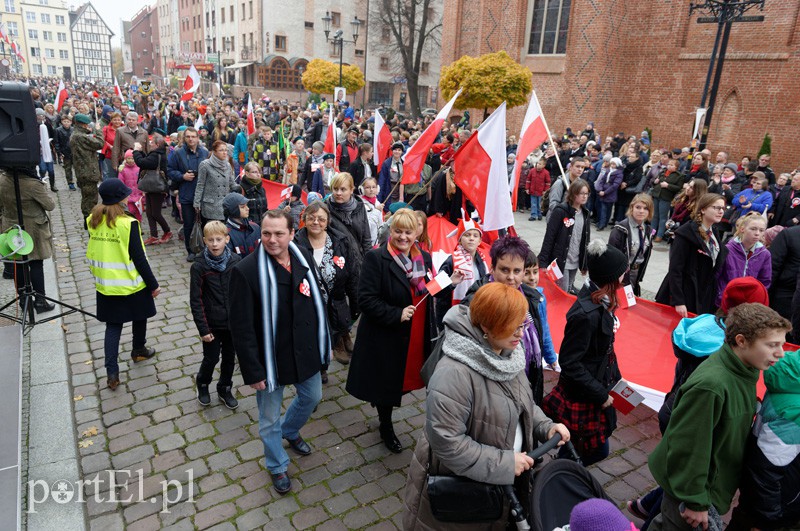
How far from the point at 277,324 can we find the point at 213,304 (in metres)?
1.36

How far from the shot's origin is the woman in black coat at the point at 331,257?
16.4 ft

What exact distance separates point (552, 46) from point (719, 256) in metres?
21.7

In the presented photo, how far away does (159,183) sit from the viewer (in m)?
9.38

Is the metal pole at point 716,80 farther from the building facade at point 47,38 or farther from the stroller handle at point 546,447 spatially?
the building facade at point 47,38

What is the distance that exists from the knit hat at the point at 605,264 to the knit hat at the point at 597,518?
162 cm

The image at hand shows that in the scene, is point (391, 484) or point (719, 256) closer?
point (391, 484)

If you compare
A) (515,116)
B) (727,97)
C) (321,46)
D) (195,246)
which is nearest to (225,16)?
(321,46)

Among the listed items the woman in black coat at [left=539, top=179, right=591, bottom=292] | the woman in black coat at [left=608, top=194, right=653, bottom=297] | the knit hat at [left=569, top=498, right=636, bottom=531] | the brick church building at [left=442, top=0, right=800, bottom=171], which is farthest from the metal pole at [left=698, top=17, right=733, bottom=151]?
the knit hat at [left=569, top=498, right=636, bottom=531]

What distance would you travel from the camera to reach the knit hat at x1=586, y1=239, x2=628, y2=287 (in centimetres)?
324

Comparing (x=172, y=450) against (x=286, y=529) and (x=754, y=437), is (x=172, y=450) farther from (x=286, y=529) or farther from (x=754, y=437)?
(x=754, y=437)

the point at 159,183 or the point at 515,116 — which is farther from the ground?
the point at 515,116

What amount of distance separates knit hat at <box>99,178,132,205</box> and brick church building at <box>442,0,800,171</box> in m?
20.2

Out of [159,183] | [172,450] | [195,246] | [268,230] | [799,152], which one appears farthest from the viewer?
[799,152]

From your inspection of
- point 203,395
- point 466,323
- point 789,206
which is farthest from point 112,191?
point 789,206
